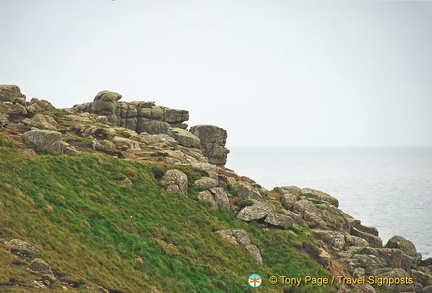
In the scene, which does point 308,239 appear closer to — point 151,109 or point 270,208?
point 270,208

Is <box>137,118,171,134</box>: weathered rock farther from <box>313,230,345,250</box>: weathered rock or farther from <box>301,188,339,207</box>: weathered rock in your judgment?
<box>313,230,345,250</box>: weathered rock

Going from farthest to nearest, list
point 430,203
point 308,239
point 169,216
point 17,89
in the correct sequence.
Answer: point 430,203 → point 17,89 → point 308,239 → point 169,216

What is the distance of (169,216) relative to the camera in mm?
37812

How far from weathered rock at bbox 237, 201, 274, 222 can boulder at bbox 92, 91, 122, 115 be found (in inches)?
1896

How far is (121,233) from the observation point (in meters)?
29.9

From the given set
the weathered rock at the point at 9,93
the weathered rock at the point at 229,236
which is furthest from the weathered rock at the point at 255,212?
the weathered rock at the point at 9,93

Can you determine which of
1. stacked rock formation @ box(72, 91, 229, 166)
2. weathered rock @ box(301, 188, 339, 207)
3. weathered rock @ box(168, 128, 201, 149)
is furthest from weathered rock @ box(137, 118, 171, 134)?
weathered rock @ box(301, 188, 339, 207)

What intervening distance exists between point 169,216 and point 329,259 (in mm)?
20056

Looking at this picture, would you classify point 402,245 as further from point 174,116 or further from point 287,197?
point 174,116

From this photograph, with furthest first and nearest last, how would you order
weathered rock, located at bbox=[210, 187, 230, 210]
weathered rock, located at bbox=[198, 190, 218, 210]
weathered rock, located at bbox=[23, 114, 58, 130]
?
1. weathered rock, located at bbox=[23, 114, 58, 130]
2. weathered rock, located at bbox=[210, 187, 230, 210]
3. weathered rock, located at bbox=[198, 190, 218, 210]

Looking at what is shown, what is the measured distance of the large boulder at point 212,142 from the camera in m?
78.8

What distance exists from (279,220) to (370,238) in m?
20.2

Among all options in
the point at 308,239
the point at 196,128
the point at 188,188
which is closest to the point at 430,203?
the point at 196,128

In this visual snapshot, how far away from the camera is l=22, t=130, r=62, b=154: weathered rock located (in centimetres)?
4144
